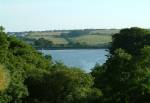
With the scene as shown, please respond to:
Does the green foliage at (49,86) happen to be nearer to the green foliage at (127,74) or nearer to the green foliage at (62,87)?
the green foliage at (62,87)

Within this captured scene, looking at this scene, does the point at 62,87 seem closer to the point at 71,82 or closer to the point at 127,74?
the point at 71,82

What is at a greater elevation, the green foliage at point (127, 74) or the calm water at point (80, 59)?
the green foliage at point (127, 74)

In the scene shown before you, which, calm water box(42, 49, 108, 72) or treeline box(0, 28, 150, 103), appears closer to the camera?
treeline box(0, 28, 150, 103)

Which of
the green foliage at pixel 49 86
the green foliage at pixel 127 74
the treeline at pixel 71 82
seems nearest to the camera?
the green foliage at pixel 127 74

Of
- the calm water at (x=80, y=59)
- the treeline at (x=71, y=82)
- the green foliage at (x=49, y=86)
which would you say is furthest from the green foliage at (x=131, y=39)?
the green foliage at (x=49, y=86)

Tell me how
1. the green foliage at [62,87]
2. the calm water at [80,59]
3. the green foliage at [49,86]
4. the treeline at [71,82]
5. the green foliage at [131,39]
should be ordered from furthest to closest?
the calm water at [80,59] < the green foliage at [131,39] < the green foliage at [62,87] < the green foliage at [49,86] < the treeline at [71,82]

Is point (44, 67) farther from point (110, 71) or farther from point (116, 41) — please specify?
point (116, 41)

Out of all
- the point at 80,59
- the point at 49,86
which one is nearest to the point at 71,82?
the point at 49,86

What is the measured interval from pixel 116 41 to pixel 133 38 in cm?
275

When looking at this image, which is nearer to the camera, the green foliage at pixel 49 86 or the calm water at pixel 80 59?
the green foliage at pixel 49 86

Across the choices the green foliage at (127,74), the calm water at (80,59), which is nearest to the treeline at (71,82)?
the green foliage at (127,74)

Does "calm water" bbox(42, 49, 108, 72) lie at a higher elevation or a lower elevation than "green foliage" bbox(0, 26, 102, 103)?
lower

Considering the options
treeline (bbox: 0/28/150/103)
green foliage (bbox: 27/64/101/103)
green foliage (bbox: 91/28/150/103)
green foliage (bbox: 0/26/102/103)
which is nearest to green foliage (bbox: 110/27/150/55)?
green foliage (bbox: 91/28/150/103)

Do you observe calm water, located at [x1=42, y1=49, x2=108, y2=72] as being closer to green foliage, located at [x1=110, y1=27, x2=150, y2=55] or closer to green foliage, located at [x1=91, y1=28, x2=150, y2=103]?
green foliage, located at [x1=110, y1=27, x2=150, y2=55]
